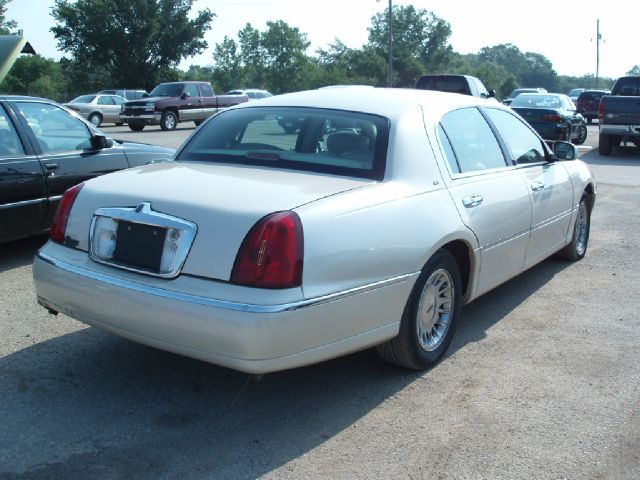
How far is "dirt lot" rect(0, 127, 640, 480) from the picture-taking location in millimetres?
3217

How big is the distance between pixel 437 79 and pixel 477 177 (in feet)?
49.6

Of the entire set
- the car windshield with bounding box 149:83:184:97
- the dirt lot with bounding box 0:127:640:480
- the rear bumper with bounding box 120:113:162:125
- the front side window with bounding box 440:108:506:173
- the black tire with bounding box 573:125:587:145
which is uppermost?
the car windshield with bounding box 149:83:184:97

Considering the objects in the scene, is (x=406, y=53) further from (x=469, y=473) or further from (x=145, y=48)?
(x=469, y=473)

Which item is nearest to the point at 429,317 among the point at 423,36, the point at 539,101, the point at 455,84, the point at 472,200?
the point at 472,200

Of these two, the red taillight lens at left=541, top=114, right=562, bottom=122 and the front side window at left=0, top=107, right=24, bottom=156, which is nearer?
the front side window at left=0, top=107, right=24, bottom=156

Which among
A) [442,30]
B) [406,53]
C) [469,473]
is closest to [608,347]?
[469,473]

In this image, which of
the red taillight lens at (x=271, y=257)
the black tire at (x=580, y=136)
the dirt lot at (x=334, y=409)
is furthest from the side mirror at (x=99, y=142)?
the black tire at (x=580, y=136)

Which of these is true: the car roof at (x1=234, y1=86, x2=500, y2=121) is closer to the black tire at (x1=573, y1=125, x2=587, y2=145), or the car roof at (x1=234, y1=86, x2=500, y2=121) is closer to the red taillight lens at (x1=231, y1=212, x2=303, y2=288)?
the red taillight lens at (x1=231, y1=212, x2=303, y2=288)

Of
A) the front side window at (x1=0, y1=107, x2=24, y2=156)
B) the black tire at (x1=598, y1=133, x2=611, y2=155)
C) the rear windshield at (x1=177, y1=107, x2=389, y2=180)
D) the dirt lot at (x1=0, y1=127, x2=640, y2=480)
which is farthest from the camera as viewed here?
the black tire at (x1=598, y1=133, x2=611, y2=155)

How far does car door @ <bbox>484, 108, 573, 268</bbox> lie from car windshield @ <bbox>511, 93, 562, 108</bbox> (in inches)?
531

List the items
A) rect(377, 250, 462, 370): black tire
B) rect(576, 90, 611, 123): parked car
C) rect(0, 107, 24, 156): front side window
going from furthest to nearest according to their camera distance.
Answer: rect(576, 90, 611, 123): parked car, rect(0, 107, 24, 156): front side window, rect(377, 250, 462, 370): black tire

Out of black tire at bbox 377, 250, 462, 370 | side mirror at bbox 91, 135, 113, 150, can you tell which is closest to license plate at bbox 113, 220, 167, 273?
black tire at bbox 377, 250, 462, 370

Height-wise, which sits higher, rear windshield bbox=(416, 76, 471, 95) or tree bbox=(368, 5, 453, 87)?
tree bbox=(368, 5, 453, 87)

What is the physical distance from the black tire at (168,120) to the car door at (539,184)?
22.0 m
